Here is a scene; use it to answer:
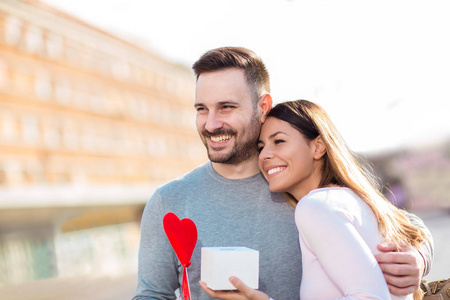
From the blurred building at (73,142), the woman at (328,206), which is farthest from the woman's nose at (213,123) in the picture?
the blurred building at (73,142)

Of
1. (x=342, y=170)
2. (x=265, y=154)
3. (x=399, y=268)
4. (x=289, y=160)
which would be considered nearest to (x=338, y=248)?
(x=399, y=268)

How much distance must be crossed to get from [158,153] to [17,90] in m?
18.1

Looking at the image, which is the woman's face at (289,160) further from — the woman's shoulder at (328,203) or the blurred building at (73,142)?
the blurred building at (73,142)

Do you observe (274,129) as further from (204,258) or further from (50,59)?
(50,59)

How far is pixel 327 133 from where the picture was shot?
2.41 m

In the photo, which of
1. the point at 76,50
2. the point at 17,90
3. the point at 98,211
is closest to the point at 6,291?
the point at 17,90

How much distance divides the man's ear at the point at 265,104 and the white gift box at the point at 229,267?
0.87 m

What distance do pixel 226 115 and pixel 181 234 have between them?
686 millimetres

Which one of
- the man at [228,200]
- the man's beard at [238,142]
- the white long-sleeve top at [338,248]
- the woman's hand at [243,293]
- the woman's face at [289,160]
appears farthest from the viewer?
the man's beard at [238,142]

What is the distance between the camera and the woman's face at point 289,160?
7.97 ft

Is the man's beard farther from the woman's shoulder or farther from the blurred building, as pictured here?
the blurred building

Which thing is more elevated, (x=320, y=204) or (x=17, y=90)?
(x=17, y=90)

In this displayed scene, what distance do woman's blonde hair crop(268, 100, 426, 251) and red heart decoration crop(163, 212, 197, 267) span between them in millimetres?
633

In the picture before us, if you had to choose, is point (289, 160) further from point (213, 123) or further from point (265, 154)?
point (213, 123)
